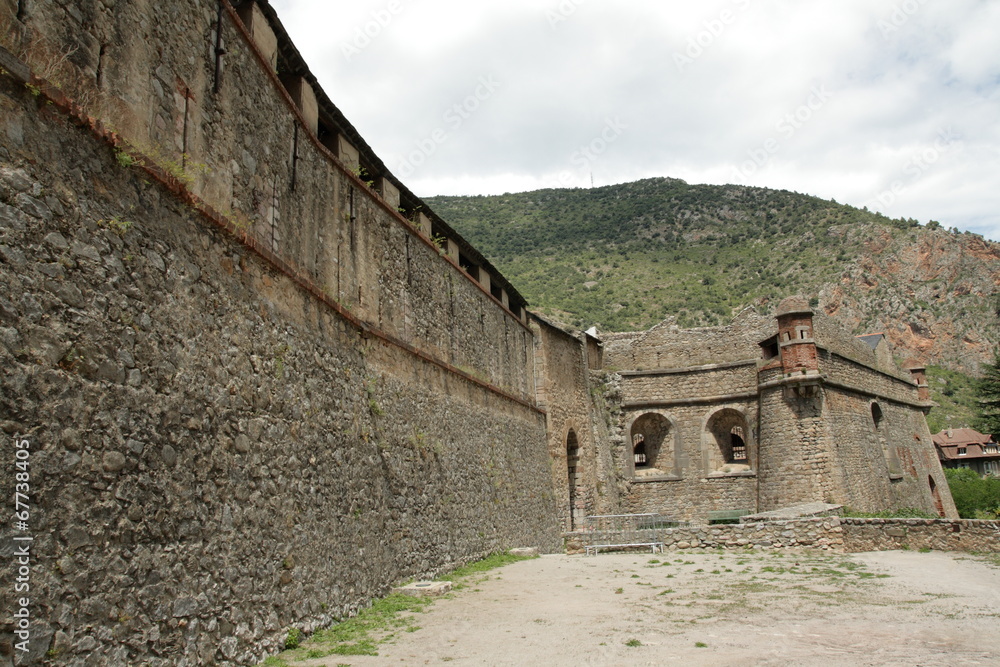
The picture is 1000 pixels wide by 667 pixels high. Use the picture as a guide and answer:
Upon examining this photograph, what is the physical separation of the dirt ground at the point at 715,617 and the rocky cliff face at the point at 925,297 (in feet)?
186

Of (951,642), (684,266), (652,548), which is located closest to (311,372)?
(951,642)

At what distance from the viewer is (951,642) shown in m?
6.54

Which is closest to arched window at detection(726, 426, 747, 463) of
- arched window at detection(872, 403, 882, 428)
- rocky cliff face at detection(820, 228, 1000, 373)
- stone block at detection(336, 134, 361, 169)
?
arched window at detection(872, 403, 882, 428)

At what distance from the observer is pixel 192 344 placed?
568 centimetres

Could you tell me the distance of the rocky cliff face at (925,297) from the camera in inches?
2494

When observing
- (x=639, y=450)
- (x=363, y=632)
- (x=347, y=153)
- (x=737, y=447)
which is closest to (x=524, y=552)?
(x=363, y=632)

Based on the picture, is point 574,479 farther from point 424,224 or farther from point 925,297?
point 925,297

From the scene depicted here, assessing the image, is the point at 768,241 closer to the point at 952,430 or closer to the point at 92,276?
the point at 952,430

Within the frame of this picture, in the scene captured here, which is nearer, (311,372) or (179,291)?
(179,291)

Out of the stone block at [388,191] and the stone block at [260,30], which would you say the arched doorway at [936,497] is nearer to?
the stone block at [388,191]

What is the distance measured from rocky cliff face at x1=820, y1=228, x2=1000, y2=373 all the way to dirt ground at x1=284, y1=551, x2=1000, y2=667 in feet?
186

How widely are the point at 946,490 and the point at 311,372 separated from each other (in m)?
30.2

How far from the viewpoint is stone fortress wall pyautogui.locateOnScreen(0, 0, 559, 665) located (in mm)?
4188

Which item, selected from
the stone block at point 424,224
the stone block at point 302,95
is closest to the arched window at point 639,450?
the stone block at point 424,224
